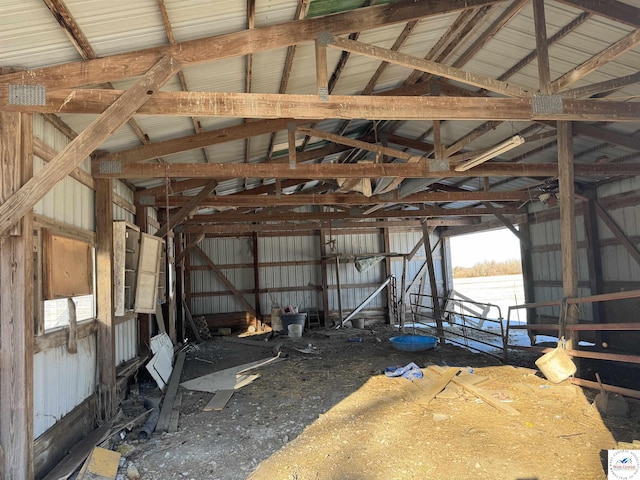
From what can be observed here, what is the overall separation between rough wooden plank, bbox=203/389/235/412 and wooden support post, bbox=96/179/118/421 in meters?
1.11

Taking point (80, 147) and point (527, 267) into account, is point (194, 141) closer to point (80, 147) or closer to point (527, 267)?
point (80, 147)

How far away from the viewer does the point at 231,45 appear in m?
3.61

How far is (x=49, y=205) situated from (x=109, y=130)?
46.6 inches

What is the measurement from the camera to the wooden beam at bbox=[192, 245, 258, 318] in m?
13.1

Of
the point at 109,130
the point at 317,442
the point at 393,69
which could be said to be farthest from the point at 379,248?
the point at 109,130

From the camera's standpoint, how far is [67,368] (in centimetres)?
424

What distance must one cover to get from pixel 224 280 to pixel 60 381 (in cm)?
921

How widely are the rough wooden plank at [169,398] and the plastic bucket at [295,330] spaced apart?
11.9 feet

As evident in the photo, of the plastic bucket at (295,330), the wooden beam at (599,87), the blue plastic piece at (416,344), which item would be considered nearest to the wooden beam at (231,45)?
the wooden beam at (599,87)

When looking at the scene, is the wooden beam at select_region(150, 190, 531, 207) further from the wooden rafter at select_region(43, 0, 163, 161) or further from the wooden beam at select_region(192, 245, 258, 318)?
the wooden beam at select_region(192, 245, 258, 318)

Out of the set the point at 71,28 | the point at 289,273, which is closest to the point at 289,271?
the point at 289,273

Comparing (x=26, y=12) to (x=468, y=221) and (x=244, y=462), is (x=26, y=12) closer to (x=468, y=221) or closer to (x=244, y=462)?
(x=244, y=462)

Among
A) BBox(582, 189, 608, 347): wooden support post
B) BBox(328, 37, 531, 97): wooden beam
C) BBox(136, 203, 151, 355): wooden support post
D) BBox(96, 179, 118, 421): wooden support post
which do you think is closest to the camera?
BBox(328, 37, 531, 97): wooden beam

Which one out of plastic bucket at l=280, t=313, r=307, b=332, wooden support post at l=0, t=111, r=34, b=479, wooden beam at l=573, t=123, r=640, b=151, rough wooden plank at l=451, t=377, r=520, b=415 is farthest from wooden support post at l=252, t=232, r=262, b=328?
wooden support post at l=0, t=111, r=34, b=479
